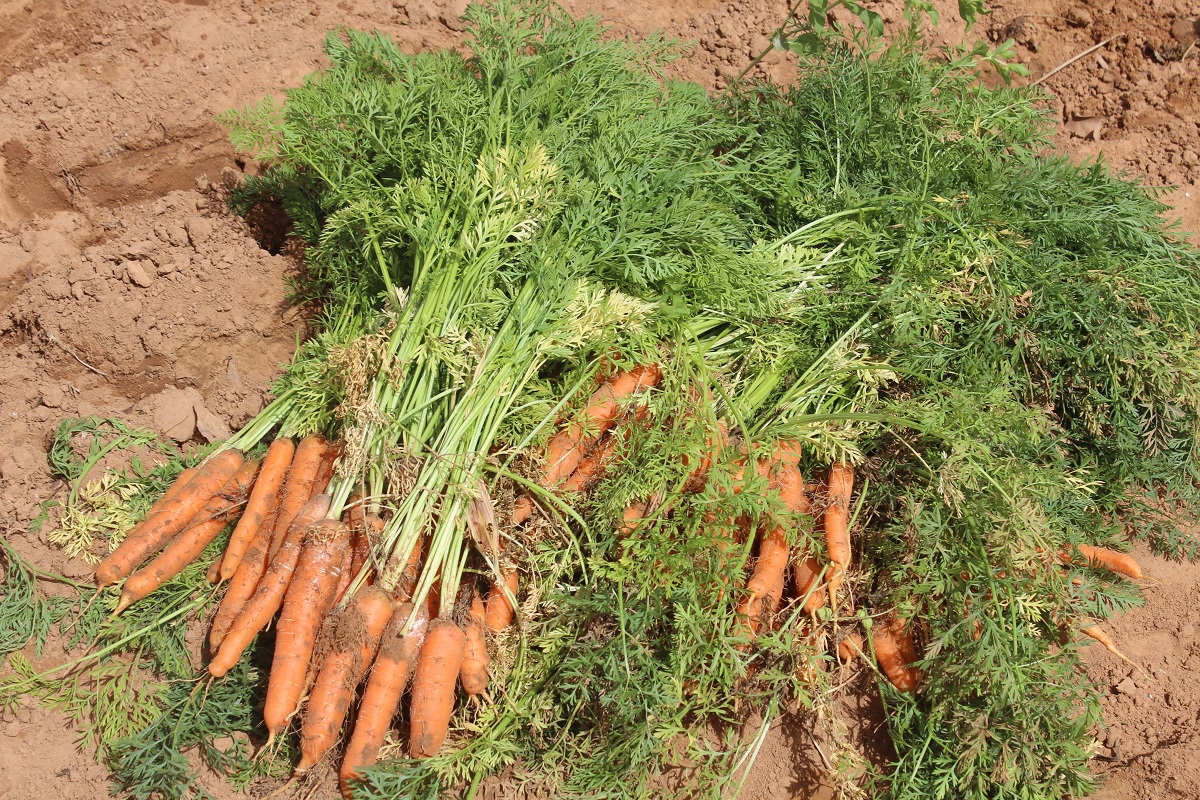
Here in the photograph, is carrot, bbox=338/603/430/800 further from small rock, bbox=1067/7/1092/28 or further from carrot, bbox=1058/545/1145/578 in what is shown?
small rock, bbox=1067/7/1092/28

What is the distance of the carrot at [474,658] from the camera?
3004 mm

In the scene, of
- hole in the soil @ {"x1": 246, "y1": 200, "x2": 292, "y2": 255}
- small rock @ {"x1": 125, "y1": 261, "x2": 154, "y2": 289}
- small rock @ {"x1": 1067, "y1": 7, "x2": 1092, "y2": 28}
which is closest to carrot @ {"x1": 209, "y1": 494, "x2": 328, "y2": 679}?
small rock @ {"x1": 125, "y1": 261, "x2": 154, "y2": 289}

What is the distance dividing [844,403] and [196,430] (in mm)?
2664

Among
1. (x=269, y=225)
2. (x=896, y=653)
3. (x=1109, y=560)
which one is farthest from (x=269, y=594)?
(x=1109, y=560)

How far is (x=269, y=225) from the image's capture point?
4062mm

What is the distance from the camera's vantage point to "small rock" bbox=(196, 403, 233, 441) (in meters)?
3.57

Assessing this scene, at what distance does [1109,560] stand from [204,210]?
4.07 m

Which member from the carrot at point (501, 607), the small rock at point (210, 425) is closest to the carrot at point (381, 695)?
the carrot at point (501, 607)

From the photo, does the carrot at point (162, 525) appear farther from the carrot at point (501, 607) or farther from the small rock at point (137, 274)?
the carrot at point (501, 607)

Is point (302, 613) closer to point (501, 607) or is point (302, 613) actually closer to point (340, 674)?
point (340, 674)

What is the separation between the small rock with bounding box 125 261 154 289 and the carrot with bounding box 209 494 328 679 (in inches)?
50.4

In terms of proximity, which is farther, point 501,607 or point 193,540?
point 193,540

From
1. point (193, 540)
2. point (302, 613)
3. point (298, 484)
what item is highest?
point (298, 484)

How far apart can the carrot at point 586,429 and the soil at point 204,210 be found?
1.23 metres
